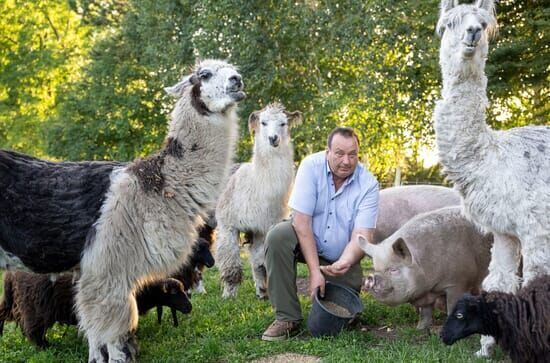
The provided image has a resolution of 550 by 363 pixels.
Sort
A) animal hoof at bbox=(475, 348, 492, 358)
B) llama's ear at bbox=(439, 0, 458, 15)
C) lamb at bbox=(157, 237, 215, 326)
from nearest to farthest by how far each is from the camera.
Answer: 1. animal hoof at bbox=(475, 348, 492, 358)
2. llama's ear at bbox=(439, 0, 458, 15)
3. lamb at bbox=(157, 237, 215, 326)

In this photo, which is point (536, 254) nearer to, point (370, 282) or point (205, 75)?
point (370, 282)

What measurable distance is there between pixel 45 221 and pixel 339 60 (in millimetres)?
19120

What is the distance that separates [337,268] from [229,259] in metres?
3.00

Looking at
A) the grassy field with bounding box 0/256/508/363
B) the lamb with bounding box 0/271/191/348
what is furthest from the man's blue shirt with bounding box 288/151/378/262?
Result: the lamb with bounding box 0/271/191/348

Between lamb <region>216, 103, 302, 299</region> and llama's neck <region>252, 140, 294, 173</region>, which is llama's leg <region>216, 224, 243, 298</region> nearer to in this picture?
lamb <region>216, 103, 302, 299</region>

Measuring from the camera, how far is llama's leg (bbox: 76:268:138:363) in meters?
5.36

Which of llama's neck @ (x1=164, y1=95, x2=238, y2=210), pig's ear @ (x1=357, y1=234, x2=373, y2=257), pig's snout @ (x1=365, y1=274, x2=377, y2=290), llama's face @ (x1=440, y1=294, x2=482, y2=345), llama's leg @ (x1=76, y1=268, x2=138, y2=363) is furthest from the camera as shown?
pig's snout @ (x1=365, y1=274, x2=377, y2=290)

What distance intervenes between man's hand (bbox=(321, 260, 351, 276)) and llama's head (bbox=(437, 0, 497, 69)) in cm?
188

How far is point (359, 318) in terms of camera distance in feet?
22.5

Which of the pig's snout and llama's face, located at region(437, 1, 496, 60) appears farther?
the pig's snout

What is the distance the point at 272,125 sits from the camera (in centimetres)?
912

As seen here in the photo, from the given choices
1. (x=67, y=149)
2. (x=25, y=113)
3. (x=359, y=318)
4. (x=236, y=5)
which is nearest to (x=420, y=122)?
(x=236, y=5)

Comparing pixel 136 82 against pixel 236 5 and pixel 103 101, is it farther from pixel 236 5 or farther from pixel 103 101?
pixel 236 5

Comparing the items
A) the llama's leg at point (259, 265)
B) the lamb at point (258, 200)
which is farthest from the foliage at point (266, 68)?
the llama's leg at point (259, 265)
